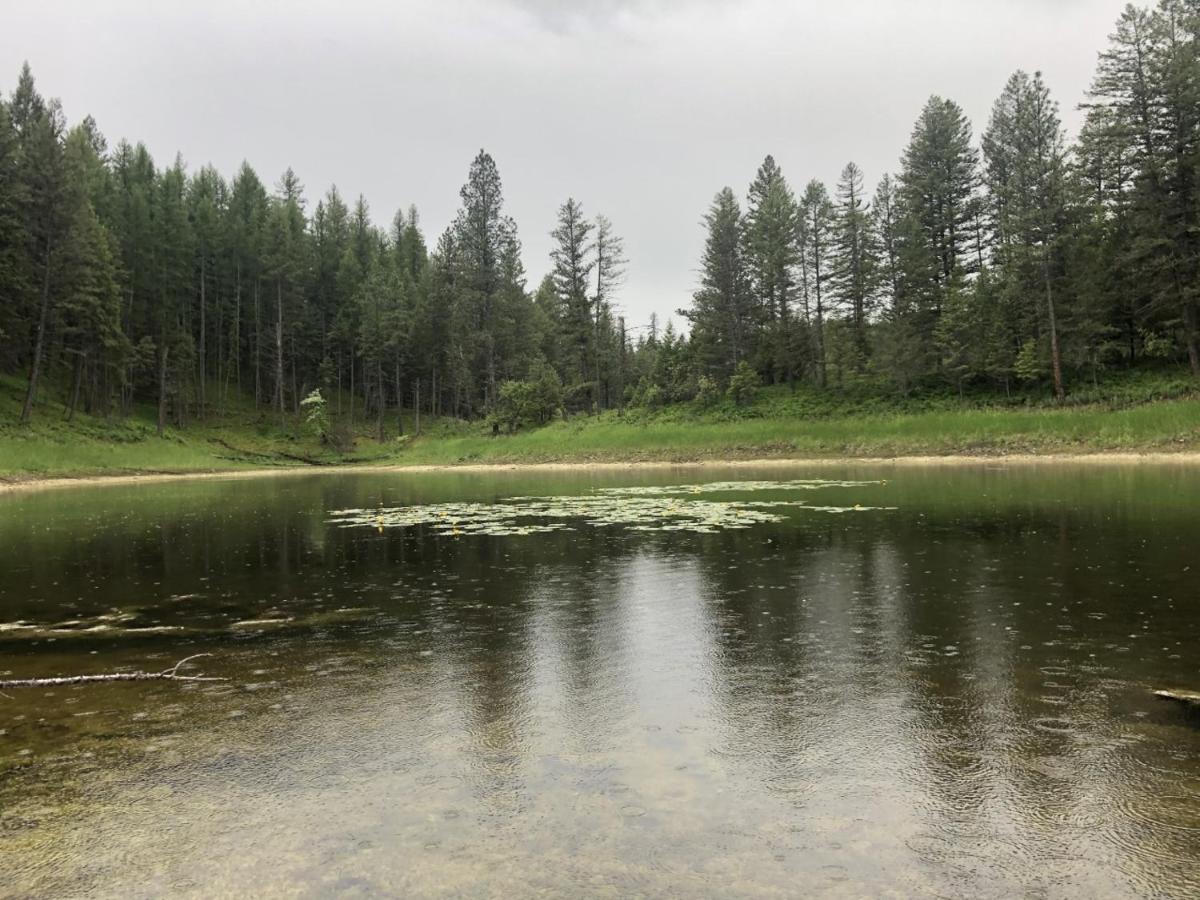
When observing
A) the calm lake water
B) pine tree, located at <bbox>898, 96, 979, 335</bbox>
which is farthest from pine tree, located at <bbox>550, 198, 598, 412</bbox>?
the calm lake water

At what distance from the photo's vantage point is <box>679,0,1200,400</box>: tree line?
40.7 m

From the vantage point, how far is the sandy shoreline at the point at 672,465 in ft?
106

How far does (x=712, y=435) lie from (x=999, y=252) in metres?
23.7

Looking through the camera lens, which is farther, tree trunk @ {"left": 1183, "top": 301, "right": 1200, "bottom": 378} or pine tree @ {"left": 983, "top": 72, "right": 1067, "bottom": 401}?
pine tree @ {"left": 983, "top": 72, "right": 1067, "bottom": 401}

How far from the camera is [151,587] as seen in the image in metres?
12.0

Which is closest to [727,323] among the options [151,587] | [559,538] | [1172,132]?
[1172,132]

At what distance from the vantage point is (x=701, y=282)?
65.3 metres

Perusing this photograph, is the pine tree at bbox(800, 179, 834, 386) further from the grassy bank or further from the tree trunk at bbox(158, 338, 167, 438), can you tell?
the tree trunk at bbox(158, 338, 167, 438)

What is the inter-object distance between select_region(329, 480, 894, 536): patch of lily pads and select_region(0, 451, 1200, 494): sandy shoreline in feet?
44.5

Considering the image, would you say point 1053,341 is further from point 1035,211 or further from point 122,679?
point 122,679

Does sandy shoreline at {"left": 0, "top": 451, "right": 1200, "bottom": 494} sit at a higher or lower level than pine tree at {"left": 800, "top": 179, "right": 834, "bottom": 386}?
lower

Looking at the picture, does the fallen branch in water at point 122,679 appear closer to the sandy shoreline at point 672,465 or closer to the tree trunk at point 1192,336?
the sandy shoreline at point 672,465

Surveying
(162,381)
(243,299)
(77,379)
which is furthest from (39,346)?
(243,299)

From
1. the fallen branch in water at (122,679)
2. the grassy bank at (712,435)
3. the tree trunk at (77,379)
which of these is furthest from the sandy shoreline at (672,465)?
the fallen branch in water at (122,679)
